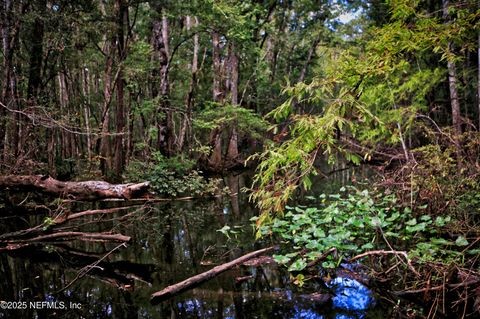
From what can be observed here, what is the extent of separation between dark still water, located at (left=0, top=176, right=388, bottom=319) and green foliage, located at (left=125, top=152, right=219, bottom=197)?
379 cm

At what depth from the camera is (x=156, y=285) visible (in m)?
4.18

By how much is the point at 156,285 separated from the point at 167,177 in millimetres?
6803

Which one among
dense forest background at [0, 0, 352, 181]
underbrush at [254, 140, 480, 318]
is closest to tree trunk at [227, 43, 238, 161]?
dense forest background at [0, 0, 352, 181]

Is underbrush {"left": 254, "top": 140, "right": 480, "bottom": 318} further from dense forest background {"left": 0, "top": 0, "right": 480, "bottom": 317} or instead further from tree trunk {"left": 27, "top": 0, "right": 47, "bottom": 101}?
tree trunk {"left": 27, "top": 0, "right": 47, "bottom": 101}

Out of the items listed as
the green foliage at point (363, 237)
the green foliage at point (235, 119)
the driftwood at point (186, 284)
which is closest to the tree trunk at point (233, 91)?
the green foliage at point (235, 119)

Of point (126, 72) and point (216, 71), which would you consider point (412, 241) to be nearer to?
point (126, 72)

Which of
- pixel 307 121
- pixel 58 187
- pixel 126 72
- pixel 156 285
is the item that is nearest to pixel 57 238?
pixel 58 187

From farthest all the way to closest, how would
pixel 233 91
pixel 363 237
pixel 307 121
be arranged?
pixel 233 91 → pixel 363 237 → pixel 307 121

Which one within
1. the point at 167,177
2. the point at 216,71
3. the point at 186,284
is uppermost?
the point at 216,71

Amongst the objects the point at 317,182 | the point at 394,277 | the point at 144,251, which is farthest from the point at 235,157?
the point at 394,277

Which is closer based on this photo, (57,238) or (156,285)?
(156,285)

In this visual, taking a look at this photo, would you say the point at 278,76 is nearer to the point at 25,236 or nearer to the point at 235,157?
the point at 235,157

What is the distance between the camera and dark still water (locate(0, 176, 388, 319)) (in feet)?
11.7

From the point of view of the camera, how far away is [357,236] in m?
5.30
